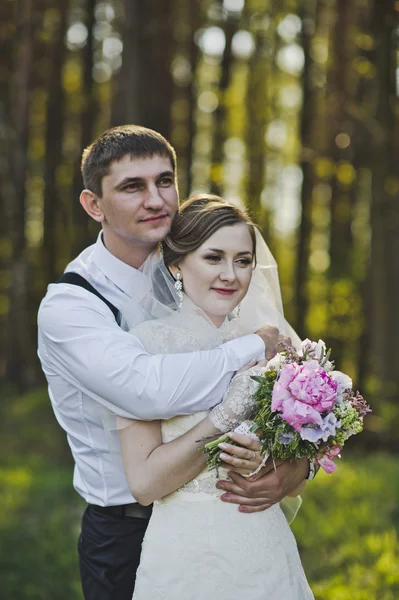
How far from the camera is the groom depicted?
336 cm

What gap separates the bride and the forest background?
11.4 feet

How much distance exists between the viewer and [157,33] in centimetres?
1049

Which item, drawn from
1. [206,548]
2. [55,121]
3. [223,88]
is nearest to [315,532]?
[206,548]

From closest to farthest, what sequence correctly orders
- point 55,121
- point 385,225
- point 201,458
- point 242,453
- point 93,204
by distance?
point 242,453
point 201,458
point 93,204
point 385,225
point 55,121

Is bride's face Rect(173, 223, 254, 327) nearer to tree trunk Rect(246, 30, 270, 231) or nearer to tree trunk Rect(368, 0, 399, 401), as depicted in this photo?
tree trunk Rect(368, 0, 399, 401)

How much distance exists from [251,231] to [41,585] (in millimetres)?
4510

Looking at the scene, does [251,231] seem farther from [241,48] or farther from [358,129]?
[241,48]

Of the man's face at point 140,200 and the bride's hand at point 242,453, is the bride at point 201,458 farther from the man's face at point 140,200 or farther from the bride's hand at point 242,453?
the man's face at point 140,200

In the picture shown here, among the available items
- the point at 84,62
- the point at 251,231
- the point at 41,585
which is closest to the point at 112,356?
the point at 251,231

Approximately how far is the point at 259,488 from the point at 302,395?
1.81ft

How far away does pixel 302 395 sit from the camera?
3.07 meters

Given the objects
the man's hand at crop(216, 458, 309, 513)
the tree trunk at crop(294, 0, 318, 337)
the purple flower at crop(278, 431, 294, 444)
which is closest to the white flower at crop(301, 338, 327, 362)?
the purple flower at crop(278, 431, 294, 444)

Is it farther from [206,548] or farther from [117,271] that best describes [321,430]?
[117,271]

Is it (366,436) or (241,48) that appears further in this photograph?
(241,48)
